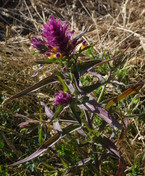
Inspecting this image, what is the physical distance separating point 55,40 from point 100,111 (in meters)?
0.27

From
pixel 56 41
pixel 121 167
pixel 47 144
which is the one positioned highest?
pixel 56 41

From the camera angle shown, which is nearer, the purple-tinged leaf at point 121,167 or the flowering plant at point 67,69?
the flowering plant at point 67,69

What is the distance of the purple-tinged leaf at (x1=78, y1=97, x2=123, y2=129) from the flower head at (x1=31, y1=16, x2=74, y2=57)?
7.3 inches

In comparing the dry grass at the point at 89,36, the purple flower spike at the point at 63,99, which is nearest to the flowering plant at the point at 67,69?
the purple flower spike at the point at 63,99

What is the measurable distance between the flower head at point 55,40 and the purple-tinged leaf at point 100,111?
184mm

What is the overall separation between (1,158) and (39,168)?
269 millimetres

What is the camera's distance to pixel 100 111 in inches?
40.3

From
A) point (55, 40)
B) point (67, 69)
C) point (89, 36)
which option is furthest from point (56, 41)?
point (89, 36)

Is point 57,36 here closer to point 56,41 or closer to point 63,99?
point 56,41

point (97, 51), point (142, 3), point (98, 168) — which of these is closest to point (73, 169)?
point (98, 168)

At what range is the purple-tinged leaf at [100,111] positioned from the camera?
1.00 meters

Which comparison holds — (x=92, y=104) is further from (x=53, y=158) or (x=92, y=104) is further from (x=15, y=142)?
(x=15, y=142)

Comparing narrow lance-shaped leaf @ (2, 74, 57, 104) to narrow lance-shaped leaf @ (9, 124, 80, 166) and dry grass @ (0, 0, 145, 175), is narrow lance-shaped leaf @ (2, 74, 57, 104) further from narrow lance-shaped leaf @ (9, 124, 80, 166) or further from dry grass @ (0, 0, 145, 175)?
dry grass @ (0, 0, 145, 175)

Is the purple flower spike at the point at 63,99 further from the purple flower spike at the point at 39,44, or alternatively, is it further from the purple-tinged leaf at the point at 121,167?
the purple-tinged leaf at the point at 121,167
